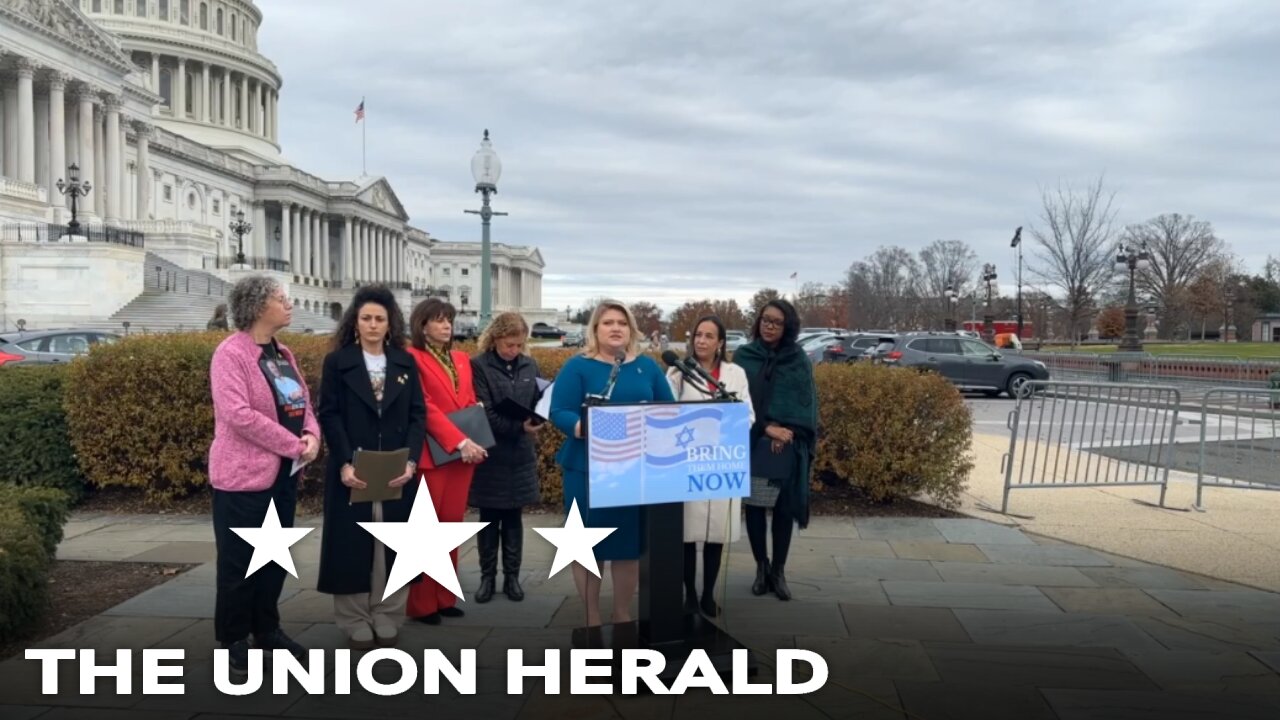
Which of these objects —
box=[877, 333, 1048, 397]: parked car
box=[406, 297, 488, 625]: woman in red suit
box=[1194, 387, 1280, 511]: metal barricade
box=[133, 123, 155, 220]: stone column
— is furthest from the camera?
box=[133, 123, 155, 220]: stone column

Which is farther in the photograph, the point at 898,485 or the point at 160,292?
the point at 160,292

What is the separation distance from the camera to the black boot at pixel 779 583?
256 inches

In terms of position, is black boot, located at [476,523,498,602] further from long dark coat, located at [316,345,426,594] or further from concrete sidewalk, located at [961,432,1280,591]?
concrete sidewalk, located at [961,432,1280,591]

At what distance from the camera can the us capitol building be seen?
4350cm

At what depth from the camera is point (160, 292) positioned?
158 feet

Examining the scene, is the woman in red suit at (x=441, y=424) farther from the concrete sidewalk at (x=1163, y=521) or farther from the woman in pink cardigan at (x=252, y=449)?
the concrete sidewalk at (x=1163, y=521)

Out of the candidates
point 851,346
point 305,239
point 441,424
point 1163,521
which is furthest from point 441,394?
point 305,239

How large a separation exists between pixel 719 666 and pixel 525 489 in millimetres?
2078

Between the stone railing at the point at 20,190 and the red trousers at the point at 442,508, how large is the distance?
48584mm

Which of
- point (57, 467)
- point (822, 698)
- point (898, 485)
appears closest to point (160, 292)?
point (57, 467)

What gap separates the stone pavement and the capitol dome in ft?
312

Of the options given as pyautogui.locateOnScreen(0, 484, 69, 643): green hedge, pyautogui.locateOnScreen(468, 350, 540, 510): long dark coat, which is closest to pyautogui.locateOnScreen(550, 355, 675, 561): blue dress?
pyautogui.locateOnScreen(468, 350, 540, 510): long dark coat

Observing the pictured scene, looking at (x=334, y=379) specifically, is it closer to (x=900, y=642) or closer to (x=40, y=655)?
(x=40, y=655)

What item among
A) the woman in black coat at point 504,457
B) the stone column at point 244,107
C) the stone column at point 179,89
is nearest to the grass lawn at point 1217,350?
the woman in black coat at point 504,457
